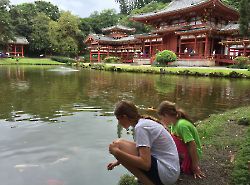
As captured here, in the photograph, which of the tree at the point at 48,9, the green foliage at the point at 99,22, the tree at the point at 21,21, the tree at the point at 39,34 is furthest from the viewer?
the tree at the point at 48,9

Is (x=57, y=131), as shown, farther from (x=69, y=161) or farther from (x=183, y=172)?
(x=183, y=172)

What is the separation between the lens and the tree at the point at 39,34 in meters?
62.4

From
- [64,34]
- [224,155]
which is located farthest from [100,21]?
[224,155]

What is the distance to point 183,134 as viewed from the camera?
4.16 metres

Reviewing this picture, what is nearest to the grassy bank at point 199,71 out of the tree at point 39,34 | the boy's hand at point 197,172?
the boy's hand at point 197,172

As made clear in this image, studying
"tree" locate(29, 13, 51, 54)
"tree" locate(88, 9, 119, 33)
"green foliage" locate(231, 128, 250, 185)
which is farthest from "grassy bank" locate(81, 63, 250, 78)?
"tree" locate(88, 9, 119, 33)

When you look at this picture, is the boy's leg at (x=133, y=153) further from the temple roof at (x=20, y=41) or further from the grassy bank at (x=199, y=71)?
the temple roof at (x=20, y=41)

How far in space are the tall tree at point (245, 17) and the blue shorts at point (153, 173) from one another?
31.0ft

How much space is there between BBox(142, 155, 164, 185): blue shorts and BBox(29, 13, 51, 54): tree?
62.1 meters

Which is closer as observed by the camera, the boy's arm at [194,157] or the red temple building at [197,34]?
the boy's arm at [194,157]

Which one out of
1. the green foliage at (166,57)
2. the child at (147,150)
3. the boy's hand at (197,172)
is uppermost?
the green foliage at (166,57)

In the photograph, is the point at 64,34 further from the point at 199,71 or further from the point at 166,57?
the point at 199,71

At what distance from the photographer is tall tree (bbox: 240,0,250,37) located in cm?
1105

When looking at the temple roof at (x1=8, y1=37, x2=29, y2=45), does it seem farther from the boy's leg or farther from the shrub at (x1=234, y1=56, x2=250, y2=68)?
the boy's leg
